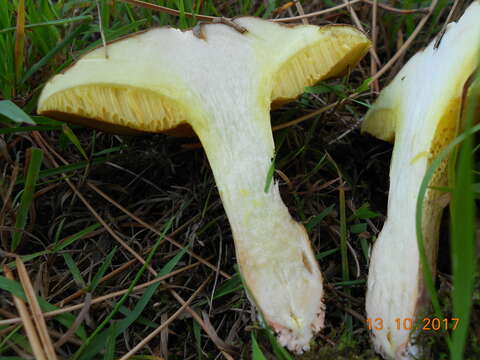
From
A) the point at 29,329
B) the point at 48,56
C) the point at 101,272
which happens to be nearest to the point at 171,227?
the point at 101,272

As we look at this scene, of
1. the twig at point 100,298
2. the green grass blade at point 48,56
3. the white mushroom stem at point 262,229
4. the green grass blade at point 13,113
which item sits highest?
the green grass blade at point 48,56

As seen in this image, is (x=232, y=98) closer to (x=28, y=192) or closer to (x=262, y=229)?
(x=262, y=229)

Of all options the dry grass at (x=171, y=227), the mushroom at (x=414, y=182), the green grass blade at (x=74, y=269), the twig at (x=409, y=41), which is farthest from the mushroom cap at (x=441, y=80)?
the green grass blade at (x=74, y=269)

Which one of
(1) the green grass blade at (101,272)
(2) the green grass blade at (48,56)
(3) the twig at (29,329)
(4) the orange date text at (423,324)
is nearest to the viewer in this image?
(4) the orange date text at (423,324)

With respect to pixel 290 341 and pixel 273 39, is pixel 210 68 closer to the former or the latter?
pixel 273 39

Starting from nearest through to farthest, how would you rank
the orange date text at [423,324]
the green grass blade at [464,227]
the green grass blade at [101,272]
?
1. the green grass blade at [464,227]
2. the orange date text at [423,324]
3. the green grass blade at [101,272]

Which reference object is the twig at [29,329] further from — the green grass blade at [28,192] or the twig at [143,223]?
the twig at [143,223]
